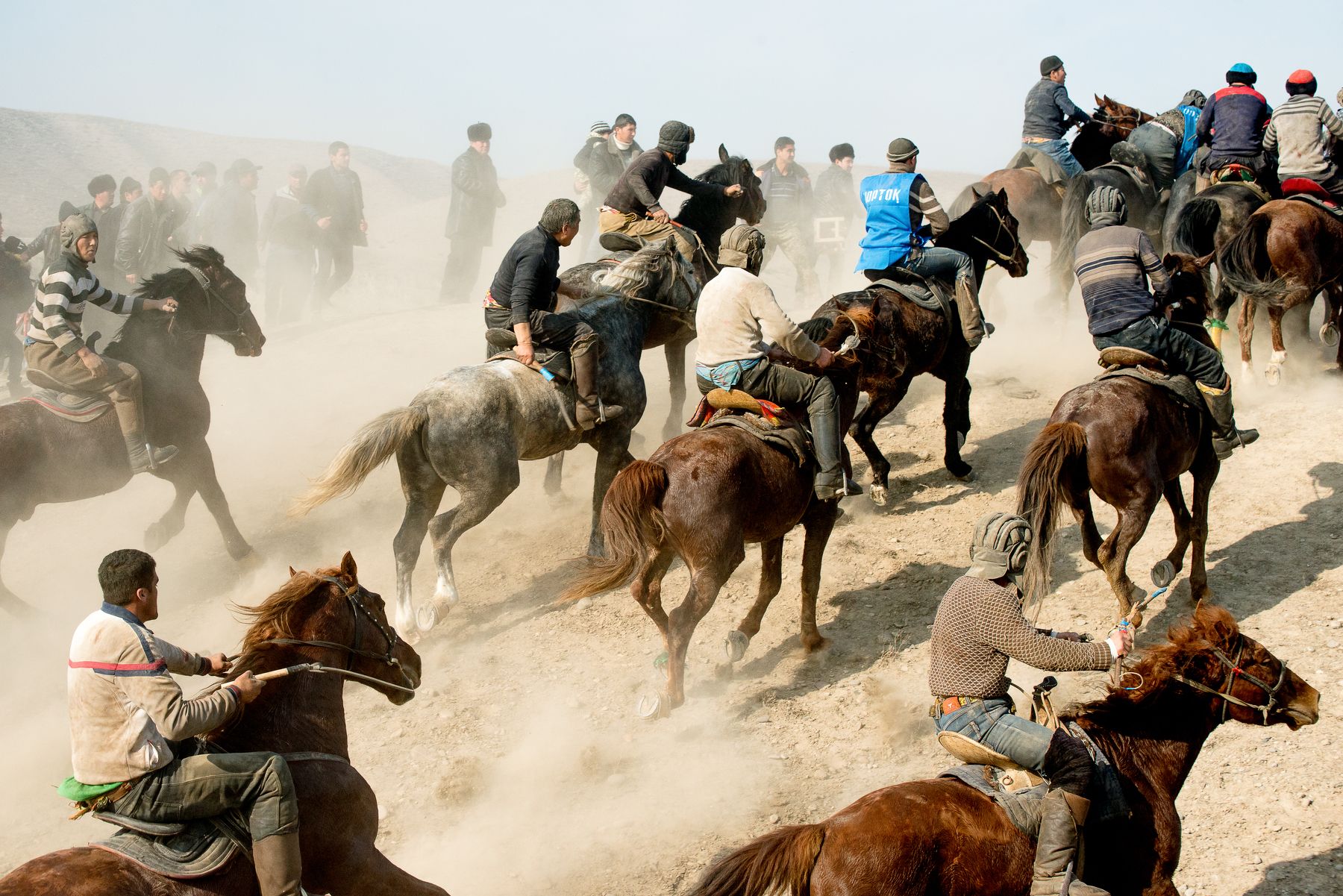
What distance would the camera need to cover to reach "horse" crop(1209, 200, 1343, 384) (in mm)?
11094

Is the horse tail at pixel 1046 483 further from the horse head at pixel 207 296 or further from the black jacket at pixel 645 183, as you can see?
the horse head at pixel 207 296

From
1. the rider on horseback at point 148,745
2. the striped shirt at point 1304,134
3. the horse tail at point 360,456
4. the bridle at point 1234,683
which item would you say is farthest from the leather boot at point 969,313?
the rider on horseback at point 148,745

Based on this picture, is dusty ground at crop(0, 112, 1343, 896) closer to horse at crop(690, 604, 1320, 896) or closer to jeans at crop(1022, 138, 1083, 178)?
horse at crop(690, 604, 1320, 896)

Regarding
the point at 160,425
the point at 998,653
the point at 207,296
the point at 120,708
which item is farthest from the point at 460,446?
the point at 998,653

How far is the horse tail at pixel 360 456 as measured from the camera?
848cm

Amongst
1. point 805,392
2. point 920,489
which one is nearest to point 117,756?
point 805,392

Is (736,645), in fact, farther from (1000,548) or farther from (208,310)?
(208,310)

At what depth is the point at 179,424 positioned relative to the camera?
10430 millimetres

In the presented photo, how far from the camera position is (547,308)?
31.0 feet

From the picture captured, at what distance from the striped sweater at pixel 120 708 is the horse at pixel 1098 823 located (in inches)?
84.0

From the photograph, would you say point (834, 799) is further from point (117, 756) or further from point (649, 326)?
point (649, 326)

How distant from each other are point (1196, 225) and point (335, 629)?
34.5ft

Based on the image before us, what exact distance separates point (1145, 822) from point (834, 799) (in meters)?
2.31

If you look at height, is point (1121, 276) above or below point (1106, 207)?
below
